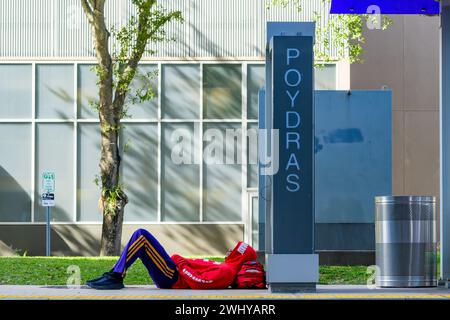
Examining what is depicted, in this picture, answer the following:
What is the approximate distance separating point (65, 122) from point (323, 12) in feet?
25.9

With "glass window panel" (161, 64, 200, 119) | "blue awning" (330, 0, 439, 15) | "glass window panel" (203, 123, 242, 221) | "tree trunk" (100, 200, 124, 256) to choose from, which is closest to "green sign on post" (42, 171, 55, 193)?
"tree trunk" (100, 200, 124, 256)

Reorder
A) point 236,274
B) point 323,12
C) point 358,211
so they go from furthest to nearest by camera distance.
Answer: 1. point 323,12
2. point 358,211
3. point 236,274

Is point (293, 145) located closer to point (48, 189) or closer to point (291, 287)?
point (291, 287)

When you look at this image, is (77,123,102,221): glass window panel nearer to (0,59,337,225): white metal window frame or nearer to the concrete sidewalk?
(0,59,337,225): white metal window frame

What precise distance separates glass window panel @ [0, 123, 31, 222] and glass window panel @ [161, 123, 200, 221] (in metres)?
3.86

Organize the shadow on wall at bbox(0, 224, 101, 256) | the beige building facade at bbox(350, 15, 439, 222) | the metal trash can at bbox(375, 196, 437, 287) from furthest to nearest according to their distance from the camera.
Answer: the beige building facade at bbox(350, 15, 439, 222), the shadow on wall at bbox(0, 224, 101, 256), the metal trash can at bbox(375, 196, 437, 287)

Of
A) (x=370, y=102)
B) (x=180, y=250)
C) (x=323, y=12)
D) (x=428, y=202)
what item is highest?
(x=323, y=12)

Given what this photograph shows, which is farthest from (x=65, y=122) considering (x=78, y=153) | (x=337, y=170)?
(x=337, y=170)

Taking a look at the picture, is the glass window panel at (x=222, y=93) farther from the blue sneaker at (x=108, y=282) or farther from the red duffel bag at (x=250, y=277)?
the blue sneaker at (x=108, y=282)

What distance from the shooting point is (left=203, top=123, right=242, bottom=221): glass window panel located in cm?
2945

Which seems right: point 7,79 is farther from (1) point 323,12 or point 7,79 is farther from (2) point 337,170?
(2) point 337,170

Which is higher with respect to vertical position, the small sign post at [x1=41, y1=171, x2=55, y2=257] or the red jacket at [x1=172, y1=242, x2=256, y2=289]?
the small sign post at [x1=41, y1=171, x2=55, y2=257]

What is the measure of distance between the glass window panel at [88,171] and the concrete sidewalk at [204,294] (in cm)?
1729

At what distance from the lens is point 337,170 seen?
19.9m
